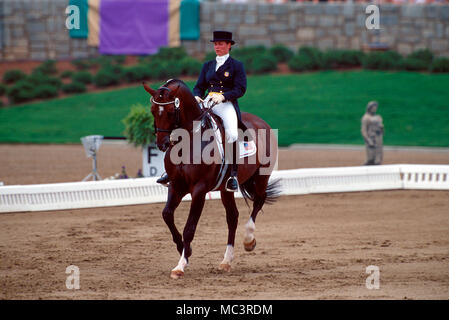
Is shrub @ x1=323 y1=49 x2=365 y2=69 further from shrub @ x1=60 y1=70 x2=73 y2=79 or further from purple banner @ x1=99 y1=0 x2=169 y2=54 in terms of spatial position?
shrub @ x1=60 y1=70 x2=73 y2=79

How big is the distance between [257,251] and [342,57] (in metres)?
23.1

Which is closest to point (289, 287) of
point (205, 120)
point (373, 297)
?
point (373, 297)

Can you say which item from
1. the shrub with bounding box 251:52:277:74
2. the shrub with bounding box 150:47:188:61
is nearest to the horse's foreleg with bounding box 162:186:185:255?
the shrub with bounding box 251:52:277:74

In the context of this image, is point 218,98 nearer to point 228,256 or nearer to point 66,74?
point 228,256

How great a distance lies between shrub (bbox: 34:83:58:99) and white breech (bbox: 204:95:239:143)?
22343 mm

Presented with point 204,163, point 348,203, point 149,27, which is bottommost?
point 348,203

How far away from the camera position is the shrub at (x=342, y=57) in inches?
1271

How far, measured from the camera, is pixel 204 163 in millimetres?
8922

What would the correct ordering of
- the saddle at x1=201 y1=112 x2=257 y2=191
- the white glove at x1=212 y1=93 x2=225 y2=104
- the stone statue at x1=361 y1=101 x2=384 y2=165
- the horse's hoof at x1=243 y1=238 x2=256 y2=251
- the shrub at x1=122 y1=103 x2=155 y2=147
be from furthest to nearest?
1. the stone statue at x1=361 y1=101 x2=384 y2=165
2. the shrub at x1=122 y1=103 x2=155 y2=147
3. the horse's hoof at x1=243 y1=238 x2=256 y2=251
4. the white glove at x1=212 y1=93 x2=225 y2=104
5. the saddle at x1=201 y1=112 x2=257 y2=191

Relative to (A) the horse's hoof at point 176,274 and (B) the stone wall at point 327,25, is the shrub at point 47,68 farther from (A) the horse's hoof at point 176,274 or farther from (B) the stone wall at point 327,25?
(A) the horse's hoof at point 176,274

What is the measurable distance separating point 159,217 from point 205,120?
14.0 ft

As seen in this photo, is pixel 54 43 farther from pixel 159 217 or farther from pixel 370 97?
pixel 159 217

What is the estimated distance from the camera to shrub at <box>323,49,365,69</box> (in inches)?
1271

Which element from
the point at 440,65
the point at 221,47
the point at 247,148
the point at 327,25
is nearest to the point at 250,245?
the point at 247,148
